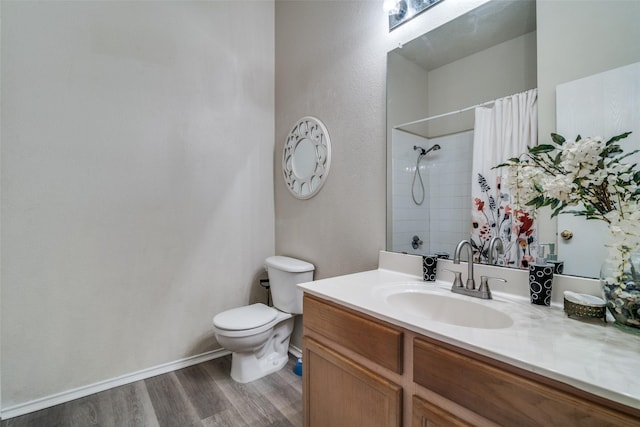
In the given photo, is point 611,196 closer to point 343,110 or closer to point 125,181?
point 343,110

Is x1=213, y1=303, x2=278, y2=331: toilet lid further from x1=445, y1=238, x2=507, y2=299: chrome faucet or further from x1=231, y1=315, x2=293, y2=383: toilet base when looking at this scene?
x1=445, y1=238, x2=507, y2=299: chrome faucet

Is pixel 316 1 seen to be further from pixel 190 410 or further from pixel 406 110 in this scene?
pixel 190 410

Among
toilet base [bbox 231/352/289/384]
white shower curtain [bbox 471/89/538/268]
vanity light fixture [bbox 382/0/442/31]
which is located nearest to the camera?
white shower curtain [bbox 471/89/538/268]

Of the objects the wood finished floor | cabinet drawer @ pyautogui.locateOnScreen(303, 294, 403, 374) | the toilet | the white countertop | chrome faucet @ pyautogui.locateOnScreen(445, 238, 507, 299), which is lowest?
the wood finished floor

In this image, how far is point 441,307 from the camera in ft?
3.73

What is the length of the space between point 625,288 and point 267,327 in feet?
5.58

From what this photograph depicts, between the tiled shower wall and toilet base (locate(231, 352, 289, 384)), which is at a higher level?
the tiled shower wall

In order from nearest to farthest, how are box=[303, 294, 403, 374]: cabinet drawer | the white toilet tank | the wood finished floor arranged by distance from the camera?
box=[303, 294, 403, 374]: cabinet drawer → the wood finished floor → the white toilet tank

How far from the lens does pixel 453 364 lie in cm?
74

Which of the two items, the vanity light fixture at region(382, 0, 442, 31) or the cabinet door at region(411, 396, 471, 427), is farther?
the vanity light fixture at region(382, 0, 442, 31)

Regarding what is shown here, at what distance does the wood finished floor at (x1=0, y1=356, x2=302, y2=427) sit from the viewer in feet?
5.05

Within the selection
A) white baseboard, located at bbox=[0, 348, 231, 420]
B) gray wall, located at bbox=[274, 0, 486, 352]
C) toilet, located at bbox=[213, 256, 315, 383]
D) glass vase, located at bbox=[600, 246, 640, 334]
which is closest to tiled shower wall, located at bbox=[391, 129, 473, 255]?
gray wall, located at bbox=[274, 0, 486, 352]

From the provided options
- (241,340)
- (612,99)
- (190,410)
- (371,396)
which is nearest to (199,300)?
(241,340)

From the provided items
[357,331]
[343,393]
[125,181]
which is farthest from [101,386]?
[357,331]
